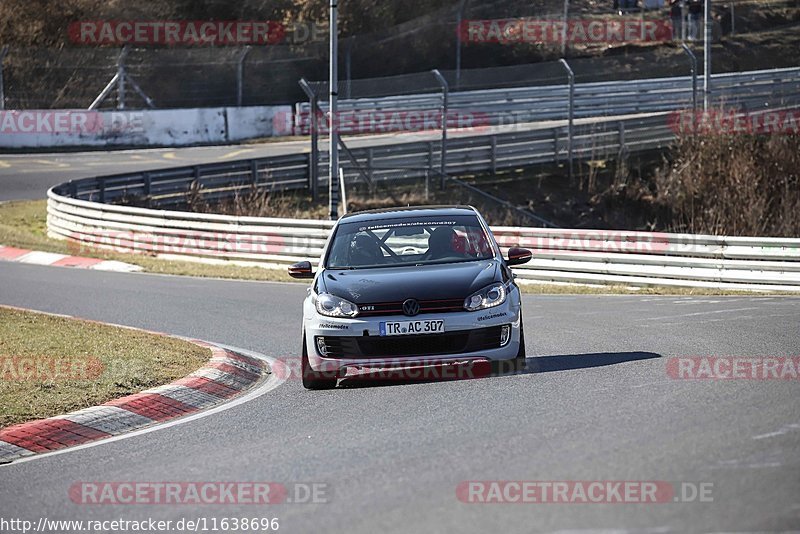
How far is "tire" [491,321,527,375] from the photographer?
10624 millimetres

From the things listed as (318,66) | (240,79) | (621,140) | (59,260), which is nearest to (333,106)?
(59,260)

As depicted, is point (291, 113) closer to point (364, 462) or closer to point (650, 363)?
point (650, 363)

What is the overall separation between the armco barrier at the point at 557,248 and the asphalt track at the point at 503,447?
254 inches

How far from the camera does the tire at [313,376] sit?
10555 mm

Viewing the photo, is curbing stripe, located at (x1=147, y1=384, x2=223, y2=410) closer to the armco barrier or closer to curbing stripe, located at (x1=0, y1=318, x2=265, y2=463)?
curbing stripe, located at (x1=0, y1=318, x2=265, y2=463)

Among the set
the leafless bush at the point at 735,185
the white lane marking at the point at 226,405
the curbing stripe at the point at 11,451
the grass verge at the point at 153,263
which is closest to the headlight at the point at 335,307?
the white lane marking at the point at 226,405

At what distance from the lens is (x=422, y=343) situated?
10172 mm

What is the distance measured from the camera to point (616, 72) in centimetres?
4372

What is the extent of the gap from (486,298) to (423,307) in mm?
536

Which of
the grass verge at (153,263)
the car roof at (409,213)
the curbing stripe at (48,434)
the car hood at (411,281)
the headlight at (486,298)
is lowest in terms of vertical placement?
the grass verge at (153,263)

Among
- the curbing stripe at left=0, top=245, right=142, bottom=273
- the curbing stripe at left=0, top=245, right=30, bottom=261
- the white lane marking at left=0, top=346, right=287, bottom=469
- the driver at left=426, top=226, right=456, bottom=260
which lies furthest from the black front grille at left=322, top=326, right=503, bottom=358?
the curbing stripe at left=0, top=245, right=30, bottom=261

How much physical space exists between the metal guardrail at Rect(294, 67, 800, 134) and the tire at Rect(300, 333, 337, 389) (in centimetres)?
3185

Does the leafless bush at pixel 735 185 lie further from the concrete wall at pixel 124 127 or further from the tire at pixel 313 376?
the tire at pixel 313 376

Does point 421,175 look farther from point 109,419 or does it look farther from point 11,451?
point 11,451
